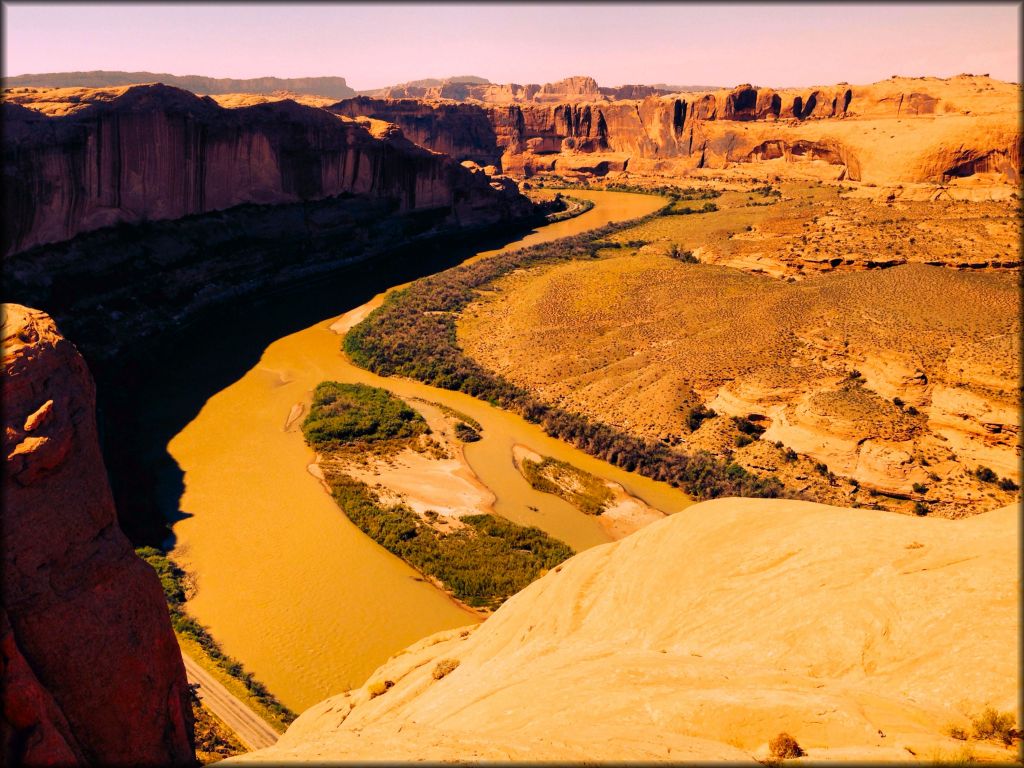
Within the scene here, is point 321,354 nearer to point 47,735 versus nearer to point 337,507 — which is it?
point 337,507

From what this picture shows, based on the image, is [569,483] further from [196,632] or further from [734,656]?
[734,656]

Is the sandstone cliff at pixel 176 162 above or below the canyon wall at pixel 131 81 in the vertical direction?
below

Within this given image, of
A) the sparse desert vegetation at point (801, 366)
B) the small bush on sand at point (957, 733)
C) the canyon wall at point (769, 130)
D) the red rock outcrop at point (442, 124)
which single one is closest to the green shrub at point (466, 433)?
the sparse desert vegetation at point (801, 366)

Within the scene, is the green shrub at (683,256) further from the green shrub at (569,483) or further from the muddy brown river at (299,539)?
the green shrub at (569,483)

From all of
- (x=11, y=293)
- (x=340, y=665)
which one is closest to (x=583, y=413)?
(x=340, y=665)

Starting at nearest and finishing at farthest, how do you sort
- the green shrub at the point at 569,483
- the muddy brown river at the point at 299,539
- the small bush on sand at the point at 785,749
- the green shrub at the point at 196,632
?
the small bush on sand at the point at 785,749 → the green shrub at the point at 196,632 → the muddy brown river at the point at 299,539 → the green shrub at the point at 569,483

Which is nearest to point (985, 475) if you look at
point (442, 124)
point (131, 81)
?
point (442, 124)
